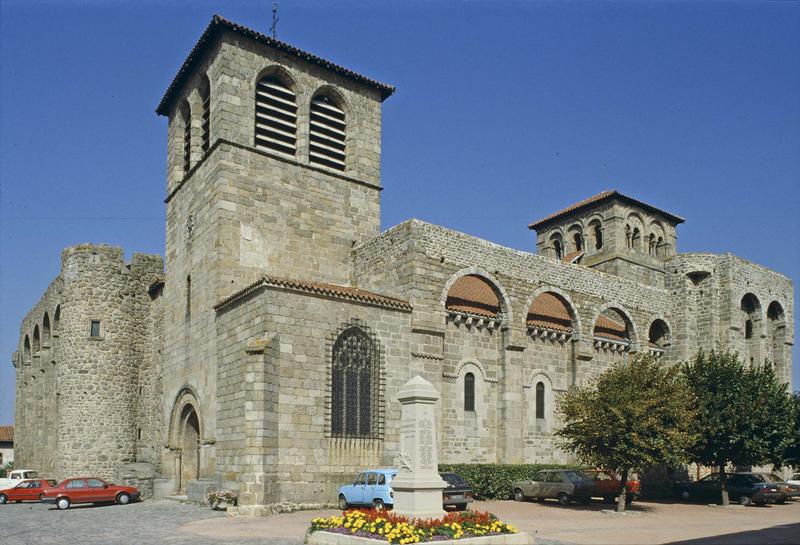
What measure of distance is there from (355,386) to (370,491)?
4137 millimetres

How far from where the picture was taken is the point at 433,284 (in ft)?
85.9

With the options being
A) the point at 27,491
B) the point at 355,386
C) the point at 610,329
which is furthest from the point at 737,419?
the point at 27,491

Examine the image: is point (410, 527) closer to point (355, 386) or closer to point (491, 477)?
point (355, 386)

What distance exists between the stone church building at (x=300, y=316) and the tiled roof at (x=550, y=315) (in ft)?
0.38

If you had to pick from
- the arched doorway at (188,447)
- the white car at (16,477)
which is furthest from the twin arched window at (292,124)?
the white car at (16,477)

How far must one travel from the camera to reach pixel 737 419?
85.8 ft

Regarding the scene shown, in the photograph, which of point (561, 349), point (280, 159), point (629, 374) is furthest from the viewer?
point (561, 349)

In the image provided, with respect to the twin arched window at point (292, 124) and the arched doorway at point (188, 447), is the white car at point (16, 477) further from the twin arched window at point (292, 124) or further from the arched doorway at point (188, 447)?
the twin arched window at point (292, 124)

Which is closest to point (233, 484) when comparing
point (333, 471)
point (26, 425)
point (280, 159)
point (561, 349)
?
point (333, 471)

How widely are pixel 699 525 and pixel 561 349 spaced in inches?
468

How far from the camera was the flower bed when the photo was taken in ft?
45.3

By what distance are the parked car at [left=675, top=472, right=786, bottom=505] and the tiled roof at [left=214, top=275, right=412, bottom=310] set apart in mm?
12964

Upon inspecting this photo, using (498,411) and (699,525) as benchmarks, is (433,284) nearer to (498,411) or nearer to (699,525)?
(498,411)

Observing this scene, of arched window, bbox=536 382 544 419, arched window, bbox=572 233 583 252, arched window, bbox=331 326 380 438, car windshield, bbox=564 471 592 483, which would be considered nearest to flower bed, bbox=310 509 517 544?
arched window, bbox=331 326 380 438
